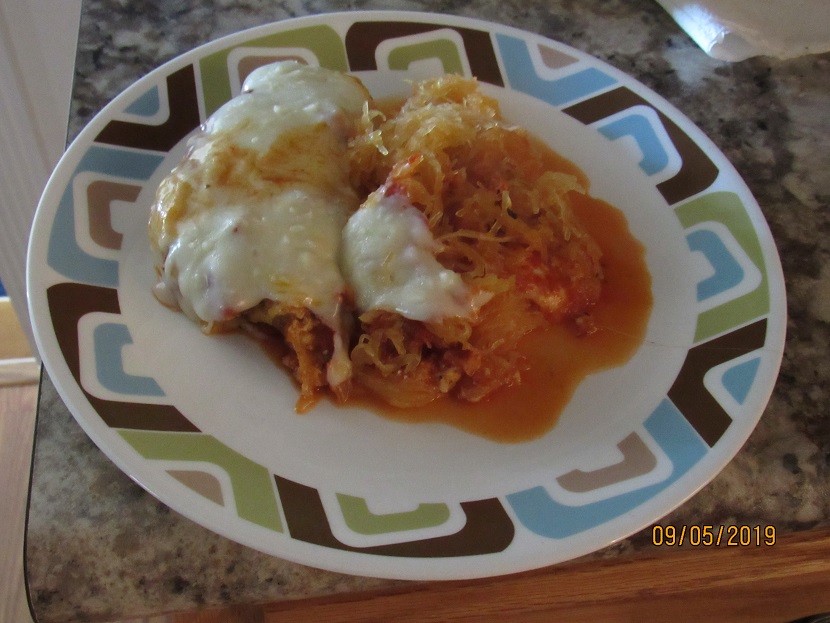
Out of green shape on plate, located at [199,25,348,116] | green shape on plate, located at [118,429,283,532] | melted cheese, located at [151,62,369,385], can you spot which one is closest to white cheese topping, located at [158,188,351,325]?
melted cheese, located at [151,62,369,385]

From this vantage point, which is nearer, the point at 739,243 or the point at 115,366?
the point at 115,366

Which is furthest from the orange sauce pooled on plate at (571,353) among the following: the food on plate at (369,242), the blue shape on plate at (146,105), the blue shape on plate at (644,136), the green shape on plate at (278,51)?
the blue shape on plate at (146,105)

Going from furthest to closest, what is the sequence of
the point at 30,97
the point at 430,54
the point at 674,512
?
1. the point at 30,97
2. the point at 430,54
3. the point at 674,512

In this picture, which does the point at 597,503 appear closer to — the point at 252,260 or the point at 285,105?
the point at 252,260

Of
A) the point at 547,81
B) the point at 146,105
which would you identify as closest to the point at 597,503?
the point at 547,81

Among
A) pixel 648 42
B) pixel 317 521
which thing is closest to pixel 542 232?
pixel 317 521

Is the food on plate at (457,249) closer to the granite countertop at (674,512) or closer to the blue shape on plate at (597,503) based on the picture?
the blue shape on plate at (597,503)
